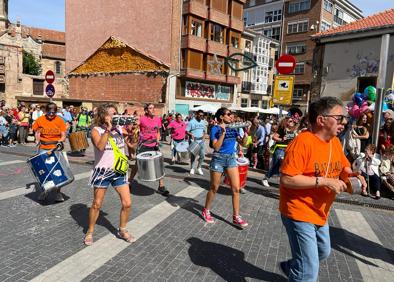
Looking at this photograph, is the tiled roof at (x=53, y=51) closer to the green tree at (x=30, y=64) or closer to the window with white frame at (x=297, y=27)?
the green tree at (x=30, y=64)

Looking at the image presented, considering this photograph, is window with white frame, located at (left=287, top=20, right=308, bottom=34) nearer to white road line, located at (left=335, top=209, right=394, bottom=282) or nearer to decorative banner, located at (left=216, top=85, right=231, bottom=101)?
decorative banner, located at (left=216, top=85, right=231, bottom=101)

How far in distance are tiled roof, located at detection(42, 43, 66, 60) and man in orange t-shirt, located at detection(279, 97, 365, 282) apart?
61366 millimetres

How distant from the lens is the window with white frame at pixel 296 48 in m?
44.8

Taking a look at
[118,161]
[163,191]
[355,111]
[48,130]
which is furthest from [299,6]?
[118,161]

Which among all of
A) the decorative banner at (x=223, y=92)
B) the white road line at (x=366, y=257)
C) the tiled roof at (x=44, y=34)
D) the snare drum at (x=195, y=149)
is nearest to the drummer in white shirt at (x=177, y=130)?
the snare drum at (x=195, y=149)

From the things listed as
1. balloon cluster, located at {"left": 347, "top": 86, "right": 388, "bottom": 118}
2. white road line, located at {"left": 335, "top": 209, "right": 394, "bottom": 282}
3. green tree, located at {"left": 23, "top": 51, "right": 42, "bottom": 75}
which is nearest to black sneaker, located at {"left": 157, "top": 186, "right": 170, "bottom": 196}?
white road line, located at {"left": 335, "top": 209, "right": 394, "bottom": 282}

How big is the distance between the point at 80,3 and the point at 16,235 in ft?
123

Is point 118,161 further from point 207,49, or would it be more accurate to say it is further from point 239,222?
point 207,49

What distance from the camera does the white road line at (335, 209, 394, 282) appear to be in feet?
12.9

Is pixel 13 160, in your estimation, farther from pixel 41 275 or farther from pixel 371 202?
pixel 371 202

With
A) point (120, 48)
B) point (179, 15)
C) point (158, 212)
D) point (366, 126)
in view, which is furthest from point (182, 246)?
point (120, 48)

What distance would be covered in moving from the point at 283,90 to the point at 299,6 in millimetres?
42179

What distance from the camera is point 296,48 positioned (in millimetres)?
45875

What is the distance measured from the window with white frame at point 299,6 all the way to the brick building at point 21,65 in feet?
107
